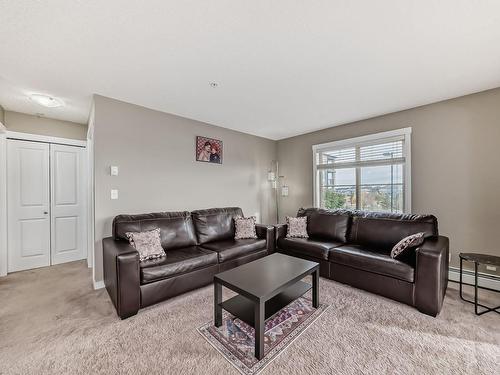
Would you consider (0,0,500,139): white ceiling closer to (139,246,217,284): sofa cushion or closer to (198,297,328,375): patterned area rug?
(139,246,217,284): sofa cushion

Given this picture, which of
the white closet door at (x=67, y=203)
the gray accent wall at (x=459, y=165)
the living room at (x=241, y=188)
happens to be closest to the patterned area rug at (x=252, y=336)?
the living room at (x=241, y=188)

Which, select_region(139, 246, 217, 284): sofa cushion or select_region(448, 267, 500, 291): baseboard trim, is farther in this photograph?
select_region(448, 267, 500, 291): baseboard trim

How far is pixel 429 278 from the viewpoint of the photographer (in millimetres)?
2160

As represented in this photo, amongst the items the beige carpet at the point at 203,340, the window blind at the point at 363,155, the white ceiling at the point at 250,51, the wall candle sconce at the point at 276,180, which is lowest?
the beige carpet at the point at 203,340

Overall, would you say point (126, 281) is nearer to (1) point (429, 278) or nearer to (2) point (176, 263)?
(2) point (176, 263)

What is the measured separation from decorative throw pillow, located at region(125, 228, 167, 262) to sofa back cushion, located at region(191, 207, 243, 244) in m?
0.79

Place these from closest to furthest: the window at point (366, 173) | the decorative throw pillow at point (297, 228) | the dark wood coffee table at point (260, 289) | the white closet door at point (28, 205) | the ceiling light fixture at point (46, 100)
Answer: the dark wood coffee table at point (260, 289) → the ceiling light fixture at point (46, 100) → the white closet door at point (28, 205) → the window at point (366, 173) → the decorative throw pillow at point (297, 228)

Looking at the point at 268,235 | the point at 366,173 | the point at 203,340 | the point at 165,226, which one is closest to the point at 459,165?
the point at 366,173

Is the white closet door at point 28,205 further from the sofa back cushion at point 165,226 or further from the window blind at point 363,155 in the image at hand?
the window blind at point 363,155

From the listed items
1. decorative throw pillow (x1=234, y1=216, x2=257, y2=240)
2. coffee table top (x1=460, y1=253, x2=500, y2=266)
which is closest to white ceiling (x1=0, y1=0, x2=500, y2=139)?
decorative throw pillow (x1=234, y1=216, x2=257, y2=240)

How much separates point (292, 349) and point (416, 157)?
3.22 m

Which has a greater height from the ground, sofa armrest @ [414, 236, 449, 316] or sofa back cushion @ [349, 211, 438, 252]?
sofa back cushion @ [349, 211, 438, 252]

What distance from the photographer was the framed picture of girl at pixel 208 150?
3928 mm

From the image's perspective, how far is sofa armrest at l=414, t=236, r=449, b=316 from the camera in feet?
6.98
